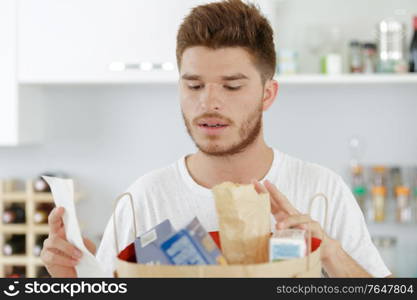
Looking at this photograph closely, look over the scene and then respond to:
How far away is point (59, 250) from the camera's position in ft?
2.95

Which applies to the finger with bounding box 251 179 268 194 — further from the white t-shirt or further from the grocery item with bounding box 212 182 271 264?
the white t-shirt

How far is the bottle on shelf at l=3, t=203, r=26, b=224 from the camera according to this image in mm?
2322

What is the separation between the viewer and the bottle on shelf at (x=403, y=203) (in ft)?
7.34

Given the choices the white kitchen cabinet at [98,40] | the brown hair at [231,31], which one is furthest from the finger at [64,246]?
the white kitchen cabinet at [98,40]

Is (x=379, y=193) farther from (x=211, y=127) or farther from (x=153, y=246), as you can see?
(x=153, y=246)

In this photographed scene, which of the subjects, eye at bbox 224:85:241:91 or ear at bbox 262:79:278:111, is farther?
ear at bbox 262:79:278:111

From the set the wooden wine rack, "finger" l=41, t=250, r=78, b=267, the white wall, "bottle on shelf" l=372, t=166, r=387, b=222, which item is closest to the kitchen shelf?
the white wall

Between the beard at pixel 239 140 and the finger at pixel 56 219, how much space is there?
33 centimetres

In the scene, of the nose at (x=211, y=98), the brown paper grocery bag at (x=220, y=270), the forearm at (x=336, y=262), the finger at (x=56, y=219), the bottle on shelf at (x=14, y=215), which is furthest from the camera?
the bottle on shelf at (x=14, y=215)

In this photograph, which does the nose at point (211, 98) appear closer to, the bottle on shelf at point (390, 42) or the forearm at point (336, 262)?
the forearm at point (336, 262)

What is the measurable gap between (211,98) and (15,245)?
1.52m

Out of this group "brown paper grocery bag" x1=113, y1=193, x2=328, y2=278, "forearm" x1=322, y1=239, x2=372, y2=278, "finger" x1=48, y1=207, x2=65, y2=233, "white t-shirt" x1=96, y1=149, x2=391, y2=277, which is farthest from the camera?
"white t-shirt" x1=96, y1=149, x2=391, y2=277

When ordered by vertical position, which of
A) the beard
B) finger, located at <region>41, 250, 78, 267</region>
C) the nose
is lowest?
finger, located at <region>41, 250, 78, 267</region>

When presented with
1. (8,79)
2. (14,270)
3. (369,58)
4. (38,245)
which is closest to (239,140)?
(369,58)
